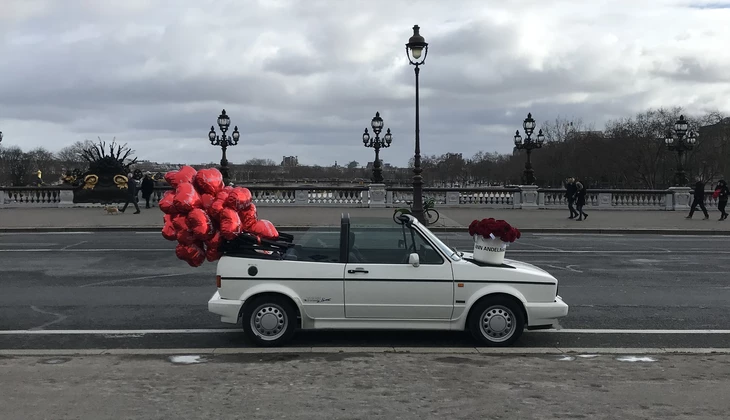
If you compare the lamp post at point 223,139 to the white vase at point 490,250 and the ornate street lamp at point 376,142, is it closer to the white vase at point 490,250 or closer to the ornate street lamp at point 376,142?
the ornate street lamp at point 376,142

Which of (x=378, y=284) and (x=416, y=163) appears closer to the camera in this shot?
(x=378, y=284)

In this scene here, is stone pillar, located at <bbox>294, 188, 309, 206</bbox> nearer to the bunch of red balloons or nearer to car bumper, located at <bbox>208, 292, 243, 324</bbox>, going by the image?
the bunch of red balloons

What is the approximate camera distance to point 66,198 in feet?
112

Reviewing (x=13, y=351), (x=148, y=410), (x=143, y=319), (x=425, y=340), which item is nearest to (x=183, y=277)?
(x=143, y=319)

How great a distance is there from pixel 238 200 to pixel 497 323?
3243 mm

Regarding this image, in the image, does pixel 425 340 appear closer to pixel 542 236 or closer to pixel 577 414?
pixel 577 414

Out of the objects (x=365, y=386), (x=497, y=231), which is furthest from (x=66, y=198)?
(x=365, y=386)

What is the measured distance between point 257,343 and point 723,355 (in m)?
4.95

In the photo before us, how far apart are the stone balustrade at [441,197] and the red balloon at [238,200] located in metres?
26.0

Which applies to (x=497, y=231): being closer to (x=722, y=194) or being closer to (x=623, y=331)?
(x=623, y=331)

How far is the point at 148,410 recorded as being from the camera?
513 cm

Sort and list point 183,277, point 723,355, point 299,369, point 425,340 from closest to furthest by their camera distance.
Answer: point 299,369 < point 723,355 < point 425,340 < point 183,277

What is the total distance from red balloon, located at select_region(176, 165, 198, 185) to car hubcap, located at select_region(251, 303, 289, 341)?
5.72 feet

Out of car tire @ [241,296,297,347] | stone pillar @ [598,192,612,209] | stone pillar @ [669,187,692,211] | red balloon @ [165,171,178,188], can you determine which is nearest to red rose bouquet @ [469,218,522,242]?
car tire @ [241,296,297,347]
